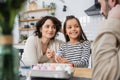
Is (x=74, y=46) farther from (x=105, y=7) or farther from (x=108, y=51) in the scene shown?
(x=108, y=51)

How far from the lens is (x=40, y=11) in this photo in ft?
18.6

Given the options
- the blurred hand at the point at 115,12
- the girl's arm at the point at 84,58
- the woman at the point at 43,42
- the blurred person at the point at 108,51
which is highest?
the blurred hand at the point at 115,12

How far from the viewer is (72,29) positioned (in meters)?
2.71

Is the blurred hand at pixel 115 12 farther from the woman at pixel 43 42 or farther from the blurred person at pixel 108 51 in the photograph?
the woman at pixel 43 42

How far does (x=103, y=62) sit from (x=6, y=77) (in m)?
0.41

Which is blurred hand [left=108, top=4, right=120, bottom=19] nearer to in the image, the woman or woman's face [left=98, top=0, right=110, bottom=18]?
woman's face [left=98, top=0, right=110, bottom=18]

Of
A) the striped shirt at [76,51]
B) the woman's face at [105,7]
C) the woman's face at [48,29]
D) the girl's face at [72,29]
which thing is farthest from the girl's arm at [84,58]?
the woman's face at [105,7]

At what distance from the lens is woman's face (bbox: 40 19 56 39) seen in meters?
2.64

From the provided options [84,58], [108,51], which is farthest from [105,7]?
[84,58]

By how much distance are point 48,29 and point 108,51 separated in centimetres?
189

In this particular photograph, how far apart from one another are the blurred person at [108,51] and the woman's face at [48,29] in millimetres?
1792

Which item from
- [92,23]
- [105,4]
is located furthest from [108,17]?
[92,23]

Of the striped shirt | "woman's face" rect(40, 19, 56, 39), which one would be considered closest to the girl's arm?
the striped shirt

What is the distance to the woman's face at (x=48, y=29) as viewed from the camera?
8.65 ft
